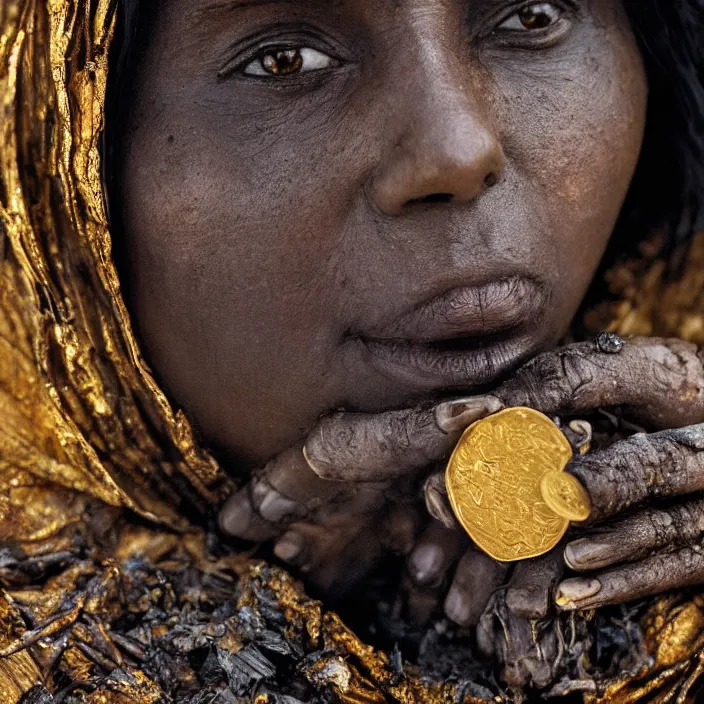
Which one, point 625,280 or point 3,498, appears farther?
point 625,280

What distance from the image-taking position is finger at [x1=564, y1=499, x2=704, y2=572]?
1525 mm

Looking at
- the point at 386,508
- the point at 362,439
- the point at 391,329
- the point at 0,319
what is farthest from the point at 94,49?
the point at 386,508

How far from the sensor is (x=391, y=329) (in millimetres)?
1627

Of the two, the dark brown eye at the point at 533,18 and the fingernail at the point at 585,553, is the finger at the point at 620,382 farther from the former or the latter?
the dark brown eye at the point at 533,18

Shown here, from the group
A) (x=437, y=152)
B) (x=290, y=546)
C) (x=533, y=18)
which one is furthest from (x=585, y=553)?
(x=533, y=18)

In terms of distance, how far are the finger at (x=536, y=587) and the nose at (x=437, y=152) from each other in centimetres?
62

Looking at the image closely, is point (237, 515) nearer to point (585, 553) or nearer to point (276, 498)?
point (276, 498)

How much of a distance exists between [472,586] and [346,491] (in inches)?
11.3

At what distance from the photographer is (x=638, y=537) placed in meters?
1.55

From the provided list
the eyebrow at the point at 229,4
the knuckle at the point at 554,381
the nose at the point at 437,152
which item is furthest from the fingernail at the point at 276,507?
the eyebrow at the point at 229,4

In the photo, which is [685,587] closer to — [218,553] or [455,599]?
[455,599]

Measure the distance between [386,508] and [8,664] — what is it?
716 millimetres

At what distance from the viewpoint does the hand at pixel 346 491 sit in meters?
1.60

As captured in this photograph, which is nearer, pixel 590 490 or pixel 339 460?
pixel 590 490
